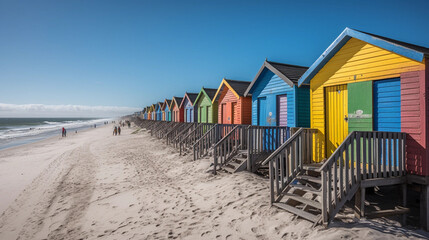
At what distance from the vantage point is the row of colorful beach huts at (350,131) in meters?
5.29

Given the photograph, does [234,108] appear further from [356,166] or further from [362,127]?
[356,166]

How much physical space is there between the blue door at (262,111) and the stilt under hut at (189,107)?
11702mm

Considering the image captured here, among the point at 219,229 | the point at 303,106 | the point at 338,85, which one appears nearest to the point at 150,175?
the point at 219,229

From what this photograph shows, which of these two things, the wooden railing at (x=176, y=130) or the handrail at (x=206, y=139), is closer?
the handrail at (x=206, y=139)

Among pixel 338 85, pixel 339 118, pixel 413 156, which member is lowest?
pixel 413 156

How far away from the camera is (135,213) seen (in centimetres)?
654

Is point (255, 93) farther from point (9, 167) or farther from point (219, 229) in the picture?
point (9, 167)

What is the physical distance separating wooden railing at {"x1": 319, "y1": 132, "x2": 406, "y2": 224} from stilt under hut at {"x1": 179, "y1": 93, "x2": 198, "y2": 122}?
60.7 feet

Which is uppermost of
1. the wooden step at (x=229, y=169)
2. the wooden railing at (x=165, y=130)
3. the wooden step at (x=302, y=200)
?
the wooden railing at (x=165, y=130)

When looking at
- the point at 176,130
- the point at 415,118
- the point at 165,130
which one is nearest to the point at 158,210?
the point at 415,118

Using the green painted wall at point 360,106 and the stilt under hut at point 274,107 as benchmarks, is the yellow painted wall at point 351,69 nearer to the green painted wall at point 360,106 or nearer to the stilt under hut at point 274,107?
the green painted wall at point 360,106

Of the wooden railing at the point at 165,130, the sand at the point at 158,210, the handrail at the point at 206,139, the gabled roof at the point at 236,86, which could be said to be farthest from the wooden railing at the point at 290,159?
the wooden railing at the point at 165,130

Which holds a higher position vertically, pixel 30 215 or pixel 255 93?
pixel 255 93

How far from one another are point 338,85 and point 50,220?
931 cm
